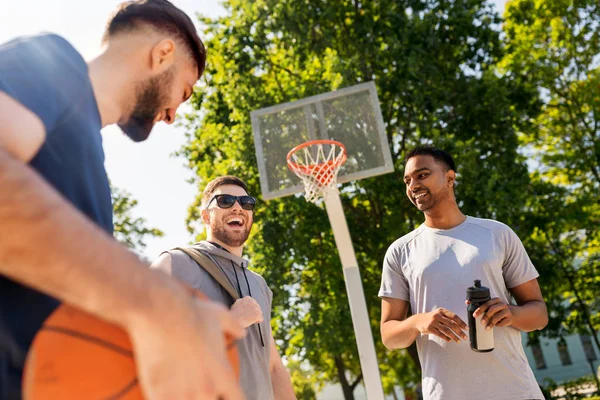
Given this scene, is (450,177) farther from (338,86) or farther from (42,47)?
(338,86)

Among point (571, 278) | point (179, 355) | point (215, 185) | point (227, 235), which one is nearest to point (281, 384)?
point (227, 235)

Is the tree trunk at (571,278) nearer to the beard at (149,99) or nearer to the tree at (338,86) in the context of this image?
the tree at (338,86)

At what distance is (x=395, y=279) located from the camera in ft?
13.1

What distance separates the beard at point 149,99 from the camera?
1.35 metres

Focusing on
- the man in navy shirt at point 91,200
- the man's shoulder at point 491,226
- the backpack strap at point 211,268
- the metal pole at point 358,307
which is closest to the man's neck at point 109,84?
the man in navy shirt at point 91,200

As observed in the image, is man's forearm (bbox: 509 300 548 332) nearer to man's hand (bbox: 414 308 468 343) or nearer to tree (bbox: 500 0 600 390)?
man's hand (bbox: 414 308 468 343)

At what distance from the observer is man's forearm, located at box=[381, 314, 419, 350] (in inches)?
143

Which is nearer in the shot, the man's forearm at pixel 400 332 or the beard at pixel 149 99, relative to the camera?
the beard at pixel 149 99

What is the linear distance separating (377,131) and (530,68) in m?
9.55

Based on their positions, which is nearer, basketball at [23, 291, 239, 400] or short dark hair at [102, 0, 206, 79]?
basketball at [23, 291, 239, 400]

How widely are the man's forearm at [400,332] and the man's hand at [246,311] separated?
108cm

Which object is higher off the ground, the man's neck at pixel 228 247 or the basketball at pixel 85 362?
the man's neck at pixel 228 247

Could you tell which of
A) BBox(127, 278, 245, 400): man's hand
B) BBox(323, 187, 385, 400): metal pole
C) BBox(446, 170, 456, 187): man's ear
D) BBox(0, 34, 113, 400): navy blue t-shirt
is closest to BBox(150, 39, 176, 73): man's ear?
BBox(0, 34, 113, 400): navy blue t-shirt

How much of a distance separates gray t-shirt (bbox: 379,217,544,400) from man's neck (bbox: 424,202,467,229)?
0.19ft
